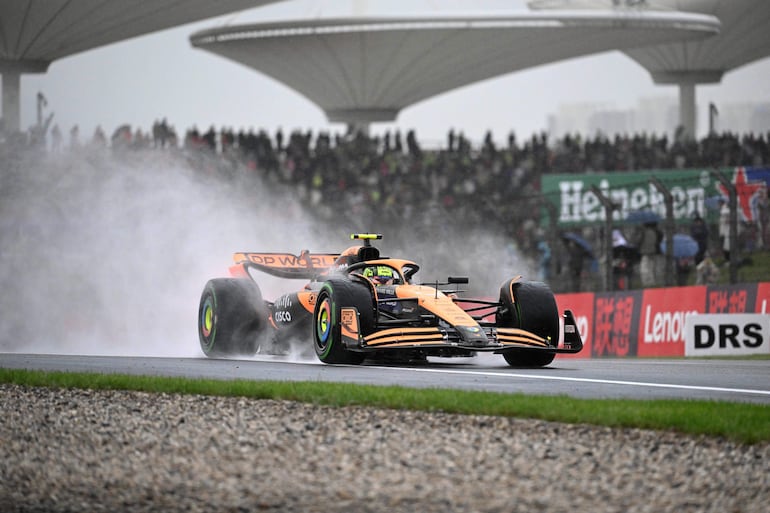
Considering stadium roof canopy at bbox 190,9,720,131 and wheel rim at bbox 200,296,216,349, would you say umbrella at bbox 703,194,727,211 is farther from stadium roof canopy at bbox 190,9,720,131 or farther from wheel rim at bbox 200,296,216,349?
stadium roof canopy at bbox 190,9,720,131

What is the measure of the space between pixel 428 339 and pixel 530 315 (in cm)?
151

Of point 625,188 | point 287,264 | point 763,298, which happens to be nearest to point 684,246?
point 763,298

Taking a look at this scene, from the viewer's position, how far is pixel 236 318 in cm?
1823

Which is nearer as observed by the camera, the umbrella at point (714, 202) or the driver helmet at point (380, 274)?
the driver helmet at point (380, 274)

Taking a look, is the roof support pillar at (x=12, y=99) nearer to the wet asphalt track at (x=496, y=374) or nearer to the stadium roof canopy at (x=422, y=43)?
the stadium roof canopy at (x=422, y=43)

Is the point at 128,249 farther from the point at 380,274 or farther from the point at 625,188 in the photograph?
the point at 625,188

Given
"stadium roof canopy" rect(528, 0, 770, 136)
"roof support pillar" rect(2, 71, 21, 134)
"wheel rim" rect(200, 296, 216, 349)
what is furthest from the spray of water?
"stadium roof canopy" rect(528, 0, 770, 136)

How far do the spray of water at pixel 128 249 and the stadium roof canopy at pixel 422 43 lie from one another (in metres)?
16.2

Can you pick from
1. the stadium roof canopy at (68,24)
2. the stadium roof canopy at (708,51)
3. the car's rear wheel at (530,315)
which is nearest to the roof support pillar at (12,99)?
the stadium roof canopy at (68,24)

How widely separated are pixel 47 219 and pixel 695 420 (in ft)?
75.5

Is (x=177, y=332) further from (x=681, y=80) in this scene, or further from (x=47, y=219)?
(x=681, y=80)

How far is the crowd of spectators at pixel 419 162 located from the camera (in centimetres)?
4003

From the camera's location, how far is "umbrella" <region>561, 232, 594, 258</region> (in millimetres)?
34300

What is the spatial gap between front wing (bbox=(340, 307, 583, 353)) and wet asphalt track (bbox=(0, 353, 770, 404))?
0.85ft
